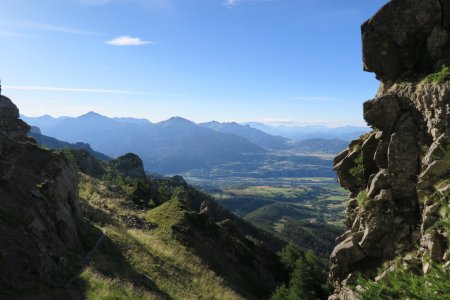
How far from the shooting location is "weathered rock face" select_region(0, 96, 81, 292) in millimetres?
24078

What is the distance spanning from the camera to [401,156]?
1756 cm

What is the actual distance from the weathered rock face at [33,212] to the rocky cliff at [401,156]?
18.0m

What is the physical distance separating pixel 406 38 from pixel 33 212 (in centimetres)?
2717

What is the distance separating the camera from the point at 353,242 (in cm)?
1914

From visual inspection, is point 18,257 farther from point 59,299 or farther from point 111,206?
point 111,206

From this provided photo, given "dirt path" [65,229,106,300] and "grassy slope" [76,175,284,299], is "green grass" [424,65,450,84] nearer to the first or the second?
"grassy slope" [76,175,284,299]

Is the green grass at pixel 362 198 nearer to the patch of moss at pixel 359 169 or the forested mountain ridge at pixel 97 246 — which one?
the patch of moss at pixel 359 169

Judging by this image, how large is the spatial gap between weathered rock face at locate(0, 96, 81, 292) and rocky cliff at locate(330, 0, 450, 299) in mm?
18011

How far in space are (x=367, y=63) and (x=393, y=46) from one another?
1636 mm

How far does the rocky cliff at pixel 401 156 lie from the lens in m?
15.2

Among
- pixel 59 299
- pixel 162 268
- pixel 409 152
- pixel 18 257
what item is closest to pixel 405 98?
pixel 409 152

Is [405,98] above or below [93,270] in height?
above

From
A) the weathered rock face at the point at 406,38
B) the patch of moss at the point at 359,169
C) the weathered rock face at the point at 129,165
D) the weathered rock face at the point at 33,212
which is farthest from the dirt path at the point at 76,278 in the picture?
the weathered rock face at the point at 129,165

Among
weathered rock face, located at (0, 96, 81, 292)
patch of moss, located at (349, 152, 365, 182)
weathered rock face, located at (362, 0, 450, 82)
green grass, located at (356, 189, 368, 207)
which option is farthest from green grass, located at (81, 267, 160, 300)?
weathered rock face, located at (362, 0, 450, 82)
